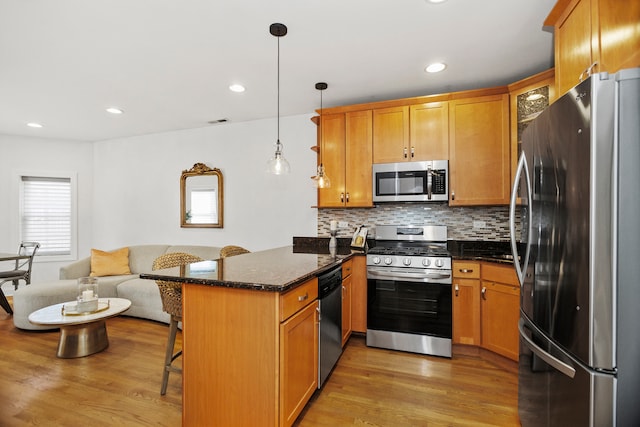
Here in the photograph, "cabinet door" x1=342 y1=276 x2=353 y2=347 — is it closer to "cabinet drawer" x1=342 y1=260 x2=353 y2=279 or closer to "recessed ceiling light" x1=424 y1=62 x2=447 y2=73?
"cabinet drawer" x1=342 y1=260 x2=353 y2=279

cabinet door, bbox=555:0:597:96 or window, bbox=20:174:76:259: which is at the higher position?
cabinet door, bbox=555:0:597:96

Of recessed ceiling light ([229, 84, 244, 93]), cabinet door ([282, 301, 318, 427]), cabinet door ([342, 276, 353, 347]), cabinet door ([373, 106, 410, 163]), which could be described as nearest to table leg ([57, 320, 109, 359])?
cabinet door ([282, 301, 318, 427])

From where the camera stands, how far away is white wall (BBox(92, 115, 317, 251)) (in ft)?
13.1

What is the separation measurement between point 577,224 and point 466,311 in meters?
1.91

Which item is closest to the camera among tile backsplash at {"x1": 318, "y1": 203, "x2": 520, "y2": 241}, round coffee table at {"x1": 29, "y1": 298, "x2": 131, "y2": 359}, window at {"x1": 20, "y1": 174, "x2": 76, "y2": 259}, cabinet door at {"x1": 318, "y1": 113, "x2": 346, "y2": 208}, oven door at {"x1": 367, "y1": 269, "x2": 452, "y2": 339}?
round coffee table at {"x1": 29, "y1": 298, "x2": 131, "y2": 359}

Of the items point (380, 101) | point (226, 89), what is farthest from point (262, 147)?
point (380, 101)

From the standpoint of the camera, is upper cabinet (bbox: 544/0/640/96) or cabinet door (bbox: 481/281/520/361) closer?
upper cabinet (bbox: 544/0/640/96)

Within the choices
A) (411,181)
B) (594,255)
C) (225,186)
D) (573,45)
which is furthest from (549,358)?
(225,186)

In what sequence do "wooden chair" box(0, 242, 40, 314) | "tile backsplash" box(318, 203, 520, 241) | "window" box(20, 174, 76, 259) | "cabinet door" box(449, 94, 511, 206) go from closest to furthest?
"cabinet door" box(449, 94, 511, 206)
"tile backsplash" box(318, 203, 520, 241)
"wooden chair" box(0, 242, 40, 314)
"window" box(20, 174, 76, 259)

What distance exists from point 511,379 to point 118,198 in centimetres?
579

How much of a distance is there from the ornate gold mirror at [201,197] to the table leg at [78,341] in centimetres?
194

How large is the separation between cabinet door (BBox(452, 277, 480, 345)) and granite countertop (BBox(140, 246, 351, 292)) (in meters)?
1.26

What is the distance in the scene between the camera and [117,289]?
388 centimetres

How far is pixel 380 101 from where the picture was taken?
3441 millimetres
